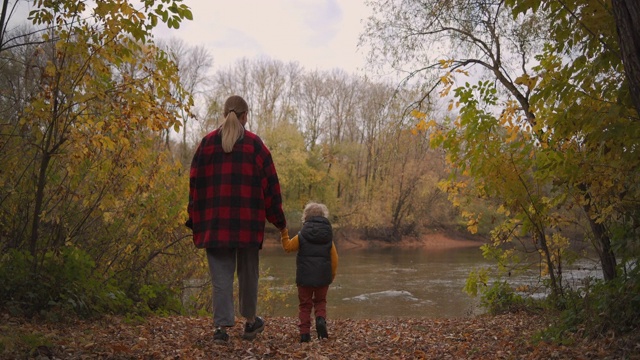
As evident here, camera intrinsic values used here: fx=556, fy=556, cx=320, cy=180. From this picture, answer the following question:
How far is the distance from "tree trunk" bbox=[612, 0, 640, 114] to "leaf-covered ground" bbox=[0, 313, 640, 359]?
1.79m

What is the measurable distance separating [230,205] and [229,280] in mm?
639

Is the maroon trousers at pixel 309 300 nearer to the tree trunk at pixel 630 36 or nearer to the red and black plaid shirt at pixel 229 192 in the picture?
the red and black plaid shirt at pixel 229 192

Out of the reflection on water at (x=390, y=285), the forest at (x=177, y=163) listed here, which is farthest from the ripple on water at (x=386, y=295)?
the forest at (x=177, y=163)

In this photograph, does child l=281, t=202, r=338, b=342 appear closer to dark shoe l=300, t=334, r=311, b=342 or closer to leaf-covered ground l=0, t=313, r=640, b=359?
dark shoe l=300, t=334, r=311, b=342

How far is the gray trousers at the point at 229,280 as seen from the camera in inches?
181

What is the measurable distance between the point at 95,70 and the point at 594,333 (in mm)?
4829

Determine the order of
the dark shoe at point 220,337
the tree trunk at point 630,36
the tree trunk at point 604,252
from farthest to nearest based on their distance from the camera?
the tree trunk at point 604,252
the dark shoe at point 220,337
the tree trunk at point 630,36

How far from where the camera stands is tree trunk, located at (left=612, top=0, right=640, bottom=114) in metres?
3.18

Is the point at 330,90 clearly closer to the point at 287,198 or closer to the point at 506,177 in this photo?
the point at 287,198

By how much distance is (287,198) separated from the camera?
37.2m

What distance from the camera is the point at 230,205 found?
4582 millimetres

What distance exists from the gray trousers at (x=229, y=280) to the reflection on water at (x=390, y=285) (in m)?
6.98

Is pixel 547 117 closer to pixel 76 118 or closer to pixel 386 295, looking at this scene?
pixel 76 118

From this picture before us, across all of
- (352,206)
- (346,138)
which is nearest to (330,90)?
(346,138)
